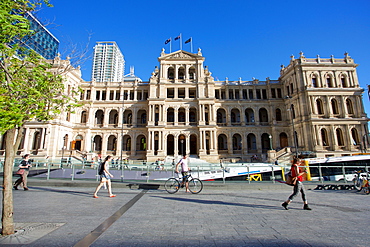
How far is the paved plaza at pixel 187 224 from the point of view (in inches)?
161

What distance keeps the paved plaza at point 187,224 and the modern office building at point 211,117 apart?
25.4 m

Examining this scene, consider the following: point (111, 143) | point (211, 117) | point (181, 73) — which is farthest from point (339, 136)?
point (111, 143)

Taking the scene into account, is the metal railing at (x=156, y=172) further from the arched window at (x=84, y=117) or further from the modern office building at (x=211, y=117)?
the arched window at (x=84, y=117)

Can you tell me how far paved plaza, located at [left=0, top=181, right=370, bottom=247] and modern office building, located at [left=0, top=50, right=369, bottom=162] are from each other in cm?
2536

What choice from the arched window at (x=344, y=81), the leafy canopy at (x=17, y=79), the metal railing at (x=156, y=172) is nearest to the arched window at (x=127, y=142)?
the metal railing at (x=156, y=172)

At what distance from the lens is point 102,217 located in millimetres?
5844

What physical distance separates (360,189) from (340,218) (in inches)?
280

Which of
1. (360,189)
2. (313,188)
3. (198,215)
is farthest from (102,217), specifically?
(360,189)

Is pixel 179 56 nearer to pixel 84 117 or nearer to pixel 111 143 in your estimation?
pixel 111 143

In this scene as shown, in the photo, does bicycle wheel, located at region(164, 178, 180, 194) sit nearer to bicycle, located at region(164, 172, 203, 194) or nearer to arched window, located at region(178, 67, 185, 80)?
bicycle, located at region(164, 172, 203, 194)

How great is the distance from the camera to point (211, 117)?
118 ft

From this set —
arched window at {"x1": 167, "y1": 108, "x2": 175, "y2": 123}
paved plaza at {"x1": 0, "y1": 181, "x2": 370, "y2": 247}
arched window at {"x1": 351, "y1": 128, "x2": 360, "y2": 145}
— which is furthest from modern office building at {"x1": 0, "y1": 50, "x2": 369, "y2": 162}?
paved plaza at {"x1": 0, "y1": 181, "x2": 370, "y2": 247}

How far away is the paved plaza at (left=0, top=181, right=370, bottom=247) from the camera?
13.4 ft

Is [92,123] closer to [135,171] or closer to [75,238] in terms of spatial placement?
[135,171]
